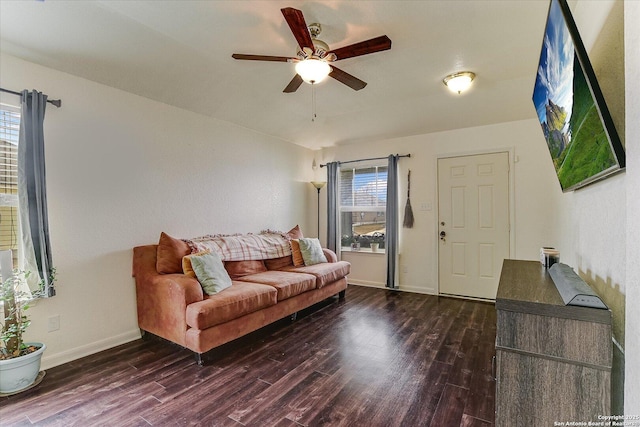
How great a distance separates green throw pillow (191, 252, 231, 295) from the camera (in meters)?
2.67

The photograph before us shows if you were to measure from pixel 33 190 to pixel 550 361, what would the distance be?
11.1 ft

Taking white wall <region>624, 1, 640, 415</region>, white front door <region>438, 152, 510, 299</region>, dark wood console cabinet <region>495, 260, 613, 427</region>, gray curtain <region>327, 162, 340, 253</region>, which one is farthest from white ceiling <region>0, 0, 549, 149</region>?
dark wood console cabinet <region>495, 260, 613, 427</region>

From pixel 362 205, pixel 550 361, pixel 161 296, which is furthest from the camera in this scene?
pixel 362 205

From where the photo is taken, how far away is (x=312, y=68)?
2.07m

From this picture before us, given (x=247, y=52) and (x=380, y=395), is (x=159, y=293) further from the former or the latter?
(x=247, y=52)

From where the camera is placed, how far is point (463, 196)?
421cm

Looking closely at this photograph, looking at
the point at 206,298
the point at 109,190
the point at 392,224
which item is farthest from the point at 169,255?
the point at 392,224

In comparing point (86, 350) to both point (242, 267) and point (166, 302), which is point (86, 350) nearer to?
point (166, 302)

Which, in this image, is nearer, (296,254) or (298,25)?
(298,25)

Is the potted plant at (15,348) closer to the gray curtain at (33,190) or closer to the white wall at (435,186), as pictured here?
the gray curtain at (33,190)

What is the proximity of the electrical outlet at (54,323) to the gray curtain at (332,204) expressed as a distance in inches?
144

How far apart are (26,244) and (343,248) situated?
406 cm

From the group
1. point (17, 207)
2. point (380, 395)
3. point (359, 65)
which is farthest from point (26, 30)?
Result: point (380, 395)

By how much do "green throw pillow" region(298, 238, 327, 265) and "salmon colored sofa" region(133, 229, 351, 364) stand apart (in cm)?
37
